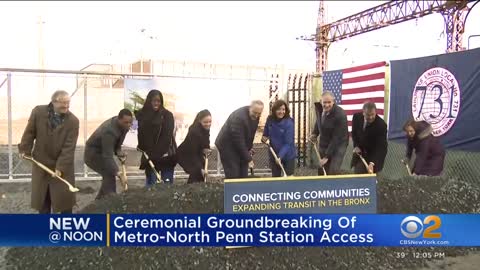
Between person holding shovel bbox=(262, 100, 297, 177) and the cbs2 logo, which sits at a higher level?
person holding shovel bbox=(262, 100, 297, 177)

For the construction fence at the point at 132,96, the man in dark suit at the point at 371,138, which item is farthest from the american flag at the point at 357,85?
the man in dark suit at the point at 371,138

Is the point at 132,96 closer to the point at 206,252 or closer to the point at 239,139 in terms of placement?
the point at 239,139

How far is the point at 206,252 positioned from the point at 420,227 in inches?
73.4

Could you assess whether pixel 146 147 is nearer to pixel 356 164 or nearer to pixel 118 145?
pixel 118 145

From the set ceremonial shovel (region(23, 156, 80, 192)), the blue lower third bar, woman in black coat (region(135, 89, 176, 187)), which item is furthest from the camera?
woman in black coat (region(135, 89, 176, 187))

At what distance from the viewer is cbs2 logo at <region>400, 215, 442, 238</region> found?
438 cm

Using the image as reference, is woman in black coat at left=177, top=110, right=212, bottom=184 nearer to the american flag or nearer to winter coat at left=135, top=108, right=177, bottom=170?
winter coat at left=135, top=108, right=177, bottom=170

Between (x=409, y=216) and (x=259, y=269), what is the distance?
137 cm

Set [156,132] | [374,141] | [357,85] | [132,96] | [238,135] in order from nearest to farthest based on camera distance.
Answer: [238,135], [156,132], [374,141], [132,96], [357,85]

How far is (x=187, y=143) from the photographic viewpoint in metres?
6.05

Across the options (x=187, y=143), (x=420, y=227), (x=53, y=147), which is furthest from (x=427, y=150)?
(x=53, y=147)

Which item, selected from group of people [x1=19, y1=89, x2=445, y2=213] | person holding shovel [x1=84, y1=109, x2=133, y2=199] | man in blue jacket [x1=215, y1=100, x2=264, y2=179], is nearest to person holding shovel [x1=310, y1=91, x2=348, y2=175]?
group of people [x1=19, y1=89, x2=445, y2=213]

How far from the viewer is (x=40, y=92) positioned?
9406 millimetres

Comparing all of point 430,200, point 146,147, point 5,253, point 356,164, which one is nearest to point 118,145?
point 146,147
